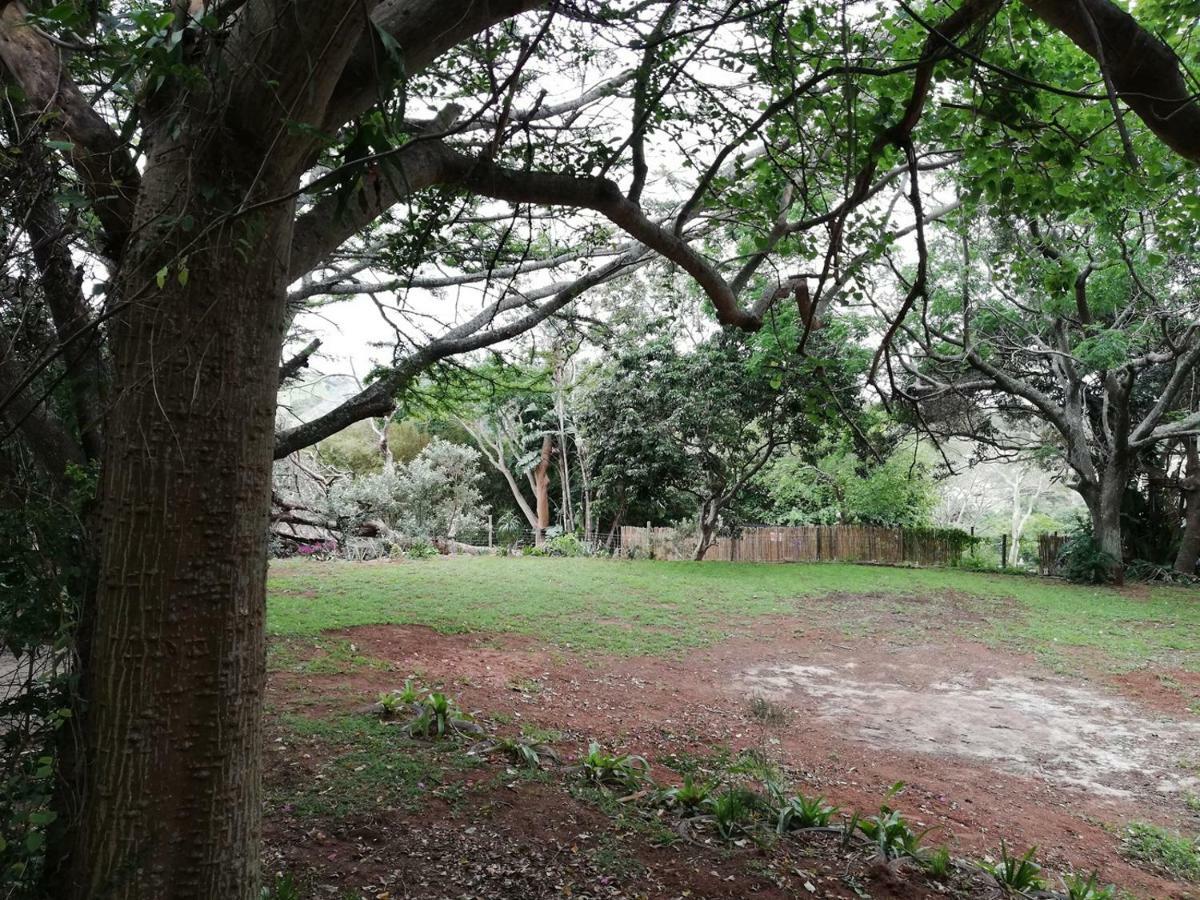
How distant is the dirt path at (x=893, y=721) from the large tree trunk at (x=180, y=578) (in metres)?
3.41

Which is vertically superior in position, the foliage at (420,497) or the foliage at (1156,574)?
the foliage at (420,497)

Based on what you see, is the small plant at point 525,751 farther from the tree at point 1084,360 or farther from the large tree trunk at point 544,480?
the large tree trunk at point 544,480

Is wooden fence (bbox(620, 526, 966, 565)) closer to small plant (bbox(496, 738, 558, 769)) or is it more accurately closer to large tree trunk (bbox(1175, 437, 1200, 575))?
large tree trunk (bbox(1175, 437, 1200, 575))

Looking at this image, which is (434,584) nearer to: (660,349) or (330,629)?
(330,629)

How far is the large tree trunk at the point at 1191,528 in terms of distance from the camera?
53.7 ft

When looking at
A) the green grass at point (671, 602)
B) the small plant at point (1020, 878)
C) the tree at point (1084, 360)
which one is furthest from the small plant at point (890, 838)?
the tree at point (1084, 360)

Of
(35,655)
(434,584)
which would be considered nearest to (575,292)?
(35,655)

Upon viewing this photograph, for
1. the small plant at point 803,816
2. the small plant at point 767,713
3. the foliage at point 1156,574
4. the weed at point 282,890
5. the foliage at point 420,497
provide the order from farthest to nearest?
the foliage at point 420,497 → the foliage at point 1156,574 → the small plant at point 767,713 → the small plant at point 803,816 → the weed at point 282,890

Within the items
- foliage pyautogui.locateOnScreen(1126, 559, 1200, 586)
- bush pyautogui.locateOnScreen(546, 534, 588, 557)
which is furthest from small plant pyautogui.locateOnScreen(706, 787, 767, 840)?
foliage pyautogui.locateOnScreen(1126, 559, 1200, 586)

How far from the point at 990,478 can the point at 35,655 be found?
44.0 m

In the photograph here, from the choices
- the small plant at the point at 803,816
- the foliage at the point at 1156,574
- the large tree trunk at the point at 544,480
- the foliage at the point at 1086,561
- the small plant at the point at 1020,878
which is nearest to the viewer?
the small plant at the point at 1020,878

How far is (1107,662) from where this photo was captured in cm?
969

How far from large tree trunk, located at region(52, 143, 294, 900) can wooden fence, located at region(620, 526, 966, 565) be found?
1813cm

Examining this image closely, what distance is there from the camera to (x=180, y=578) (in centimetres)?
187
